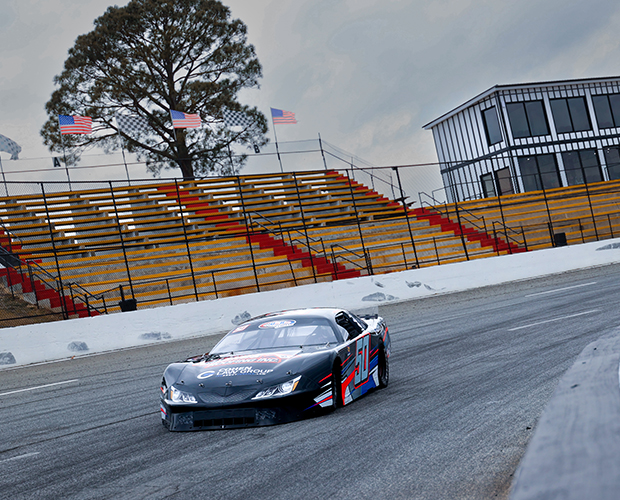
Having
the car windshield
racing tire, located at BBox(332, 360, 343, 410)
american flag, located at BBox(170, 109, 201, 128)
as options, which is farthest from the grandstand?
A: racing tire, located at BBox(332, 360, 343, 410)

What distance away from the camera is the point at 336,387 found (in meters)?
6.44

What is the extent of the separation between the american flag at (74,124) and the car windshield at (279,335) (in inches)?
1063

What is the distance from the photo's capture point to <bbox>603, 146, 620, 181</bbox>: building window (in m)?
38.1

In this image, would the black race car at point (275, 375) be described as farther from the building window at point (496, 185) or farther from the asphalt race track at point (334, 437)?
the building window at point (496, 185)

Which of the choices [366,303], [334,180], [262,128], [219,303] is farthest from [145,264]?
[262,128]

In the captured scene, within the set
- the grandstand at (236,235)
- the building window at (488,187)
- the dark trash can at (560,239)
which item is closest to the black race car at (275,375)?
the grandstand at (236,235)

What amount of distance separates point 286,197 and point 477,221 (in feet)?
28.1

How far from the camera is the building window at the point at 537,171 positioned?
36.2 m

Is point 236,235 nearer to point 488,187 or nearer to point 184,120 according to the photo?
point 184,120

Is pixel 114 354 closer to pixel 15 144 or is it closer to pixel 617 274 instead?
pixel 617 274

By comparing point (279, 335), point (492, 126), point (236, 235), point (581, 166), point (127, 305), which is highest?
point (492, 126)

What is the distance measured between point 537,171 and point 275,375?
34488mm

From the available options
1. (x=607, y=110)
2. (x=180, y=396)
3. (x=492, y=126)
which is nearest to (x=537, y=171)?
(x=492, y=126)

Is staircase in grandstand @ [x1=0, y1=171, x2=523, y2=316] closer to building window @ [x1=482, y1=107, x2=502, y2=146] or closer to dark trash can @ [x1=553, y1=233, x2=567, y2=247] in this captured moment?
dark trash can @ [x1=553, y1=233, x2=567, y2=247]
